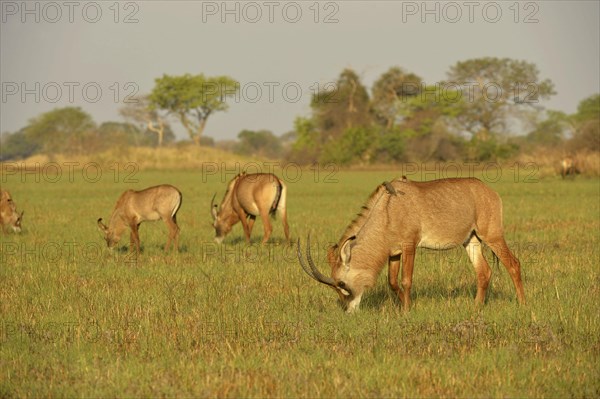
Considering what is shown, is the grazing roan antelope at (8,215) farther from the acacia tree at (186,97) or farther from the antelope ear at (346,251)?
the acacia tree at (186,97)

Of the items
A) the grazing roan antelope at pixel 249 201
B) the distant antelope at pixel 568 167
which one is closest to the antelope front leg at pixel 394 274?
the grazing roan antelope at pixel 249 201

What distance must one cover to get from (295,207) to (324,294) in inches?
689

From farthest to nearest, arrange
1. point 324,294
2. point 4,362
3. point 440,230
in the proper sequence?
1. point 324,294
2. point 440,230
3. point 4,362

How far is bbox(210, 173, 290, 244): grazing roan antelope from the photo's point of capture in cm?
1705

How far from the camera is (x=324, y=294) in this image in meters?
9.99

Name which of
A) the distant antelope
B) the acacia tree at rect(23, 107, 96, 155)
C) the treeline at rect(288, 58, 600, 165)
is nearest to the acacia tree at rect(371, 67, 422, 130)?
the treeline at rect(288, 58, 600, 165)

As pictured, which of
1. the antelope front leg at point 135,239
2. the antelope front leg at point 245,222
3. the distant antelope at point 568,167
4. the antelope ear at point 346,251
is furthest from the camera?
the distant antelope at point 568,167

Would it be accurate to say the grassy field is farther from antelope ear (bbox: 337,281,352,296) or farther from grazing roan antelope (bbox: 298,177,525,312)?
grazing roan antelope (bbox: 298,177,525,312)

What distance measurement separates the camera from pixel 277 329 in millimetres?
8039

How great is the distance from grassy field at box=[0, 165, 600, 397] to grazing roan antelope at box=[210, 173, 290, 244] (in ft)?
6.70

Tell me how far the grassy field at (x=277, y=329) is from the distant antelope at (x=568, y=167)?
30.6 metres

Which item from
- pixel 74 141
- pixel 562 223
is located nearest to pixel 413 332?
pixel 562 223

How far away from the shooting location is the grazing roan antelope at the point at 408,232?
8711 millimetres

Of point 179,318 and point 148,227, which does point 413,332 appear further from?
point 148,227
